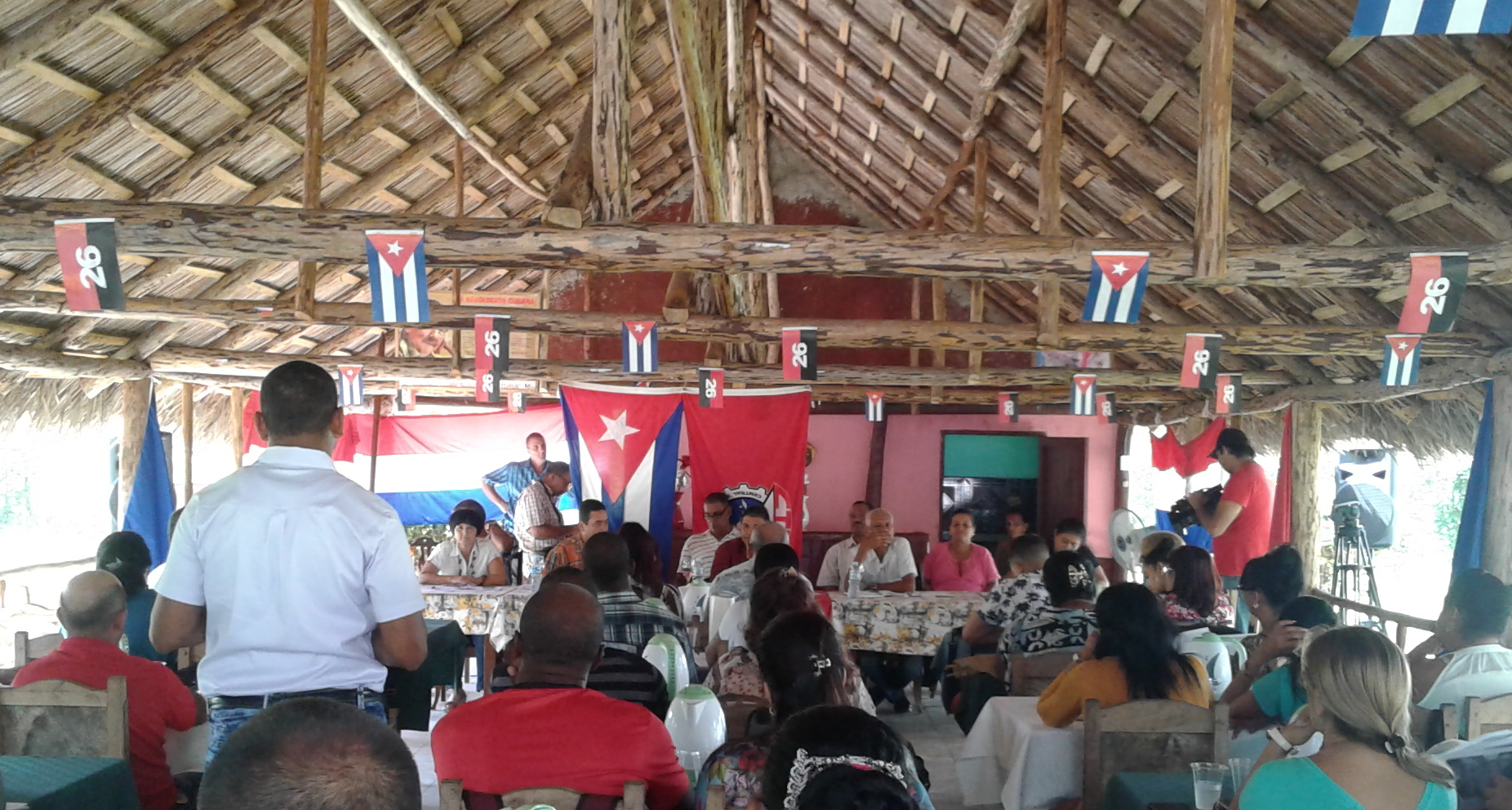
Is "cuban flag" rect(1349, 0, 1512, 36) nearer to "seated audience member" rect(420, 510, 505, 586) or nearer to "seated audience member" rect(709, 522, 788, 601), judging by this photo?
"seated audience member" rect(709, 522, 788, 601)

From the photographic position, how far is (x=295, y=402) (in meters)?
2.19

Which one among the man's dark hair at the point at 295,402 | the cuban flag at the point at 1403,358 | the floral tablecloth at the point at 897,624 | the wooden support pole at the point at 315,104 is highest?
the wooden support pole at the point at 315,104

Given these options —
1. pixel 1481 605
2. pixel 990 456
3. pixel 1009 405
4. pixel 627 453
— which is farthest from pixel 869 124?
pixel 1481 605

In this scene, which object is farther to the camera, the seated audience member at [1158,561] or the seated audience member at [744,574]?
the seated audience member at [744,574]

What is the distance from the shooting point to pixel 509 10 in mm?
7816

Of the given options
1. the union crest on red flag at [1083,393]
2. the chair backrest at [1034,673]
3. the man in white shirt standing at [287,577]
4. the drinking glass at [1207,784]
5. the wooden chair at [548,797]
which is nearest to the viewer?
the wooden chair at [548,797]

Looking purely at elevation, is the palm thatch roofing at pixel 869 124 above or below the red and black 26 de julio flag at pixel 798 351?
above

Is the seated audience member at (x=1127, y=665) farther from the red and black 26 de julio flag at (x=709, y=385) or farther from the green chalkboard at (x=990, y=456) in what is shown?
the green chalkboard at (x=990, y=456)

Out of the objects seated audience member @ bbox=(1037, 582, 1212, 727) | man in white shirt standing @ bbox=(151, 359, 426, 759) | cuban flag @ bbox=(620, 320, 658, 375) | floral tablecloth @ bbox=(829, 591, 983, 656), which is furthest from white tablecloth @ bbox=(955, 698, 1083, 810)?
cuban flag @ bbox=(620, 320, 658, 375)

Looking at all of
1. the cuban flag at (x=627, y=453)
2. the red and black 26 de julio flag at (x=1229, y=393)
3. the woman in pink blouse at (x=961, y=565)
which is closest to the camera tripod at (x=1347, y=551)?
the red and black 26 de julio flag at (x=1229, y=393)

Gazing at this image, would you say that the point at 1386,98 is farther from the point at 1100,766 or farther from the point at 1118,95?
the point at 1100,766

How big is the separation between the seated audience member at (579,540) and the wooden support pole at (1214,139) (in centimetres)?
333

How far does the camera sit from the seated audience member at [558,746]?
2.11 m

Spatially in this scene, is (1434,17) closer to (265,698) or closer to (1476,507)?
(265,698)
